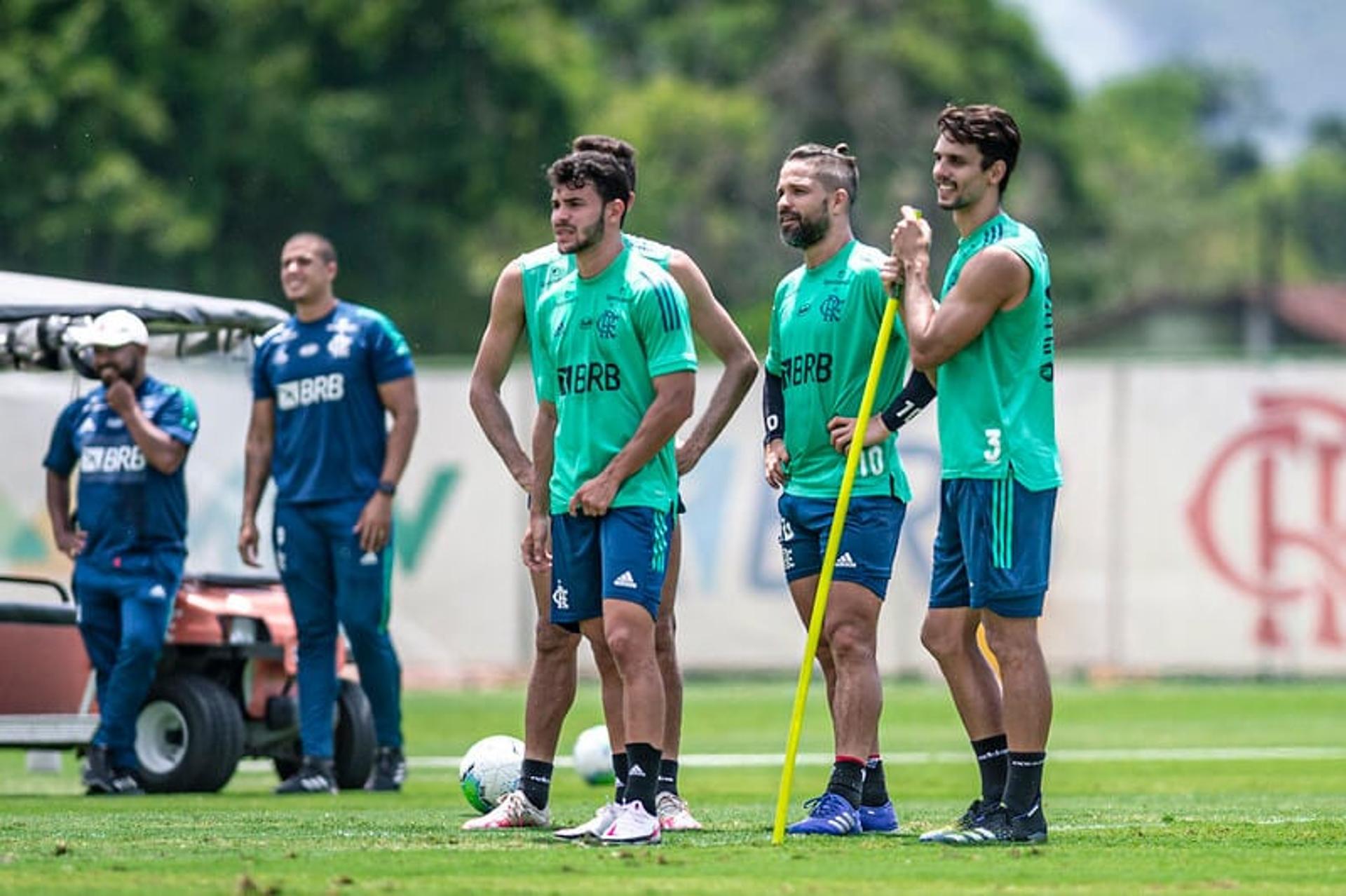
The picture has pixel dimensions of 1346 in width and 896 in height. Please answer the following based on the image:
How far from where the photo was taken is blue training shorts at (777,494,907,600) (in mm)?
10109

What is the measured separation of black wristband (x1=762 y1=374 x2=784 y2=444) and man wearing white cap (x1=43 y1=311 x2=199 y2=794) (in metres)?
4.24

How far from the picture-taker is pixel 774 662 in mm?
24547

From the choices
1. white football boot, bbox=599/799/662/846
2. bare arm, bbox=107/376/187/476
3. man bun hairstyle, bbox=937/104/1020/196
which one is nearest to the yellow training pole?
white football boot, bbox=599/799/662/846

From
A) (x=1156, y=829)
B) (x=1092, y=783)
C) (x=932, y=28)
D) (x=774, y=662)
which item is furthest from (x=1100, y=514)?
(x=932, y=28)

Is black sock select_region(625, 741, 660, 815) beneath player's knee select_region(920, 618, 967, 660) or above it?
beneath

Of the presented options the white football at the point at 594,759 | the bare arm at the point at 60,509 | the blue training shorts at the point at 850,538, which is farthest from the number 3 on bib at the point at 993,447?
the bare arm at the point at 60,509

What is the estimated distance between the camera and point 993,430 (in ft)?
30.7

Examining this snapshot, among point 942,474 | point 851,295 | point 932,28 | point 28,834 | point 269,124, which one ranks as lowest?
point 28,834

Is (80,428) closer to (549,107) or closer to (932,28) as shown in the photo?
(549,107)

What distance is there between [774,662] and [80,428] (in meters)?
11.5

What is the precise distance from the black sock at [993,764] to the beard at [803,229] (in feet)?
6.45

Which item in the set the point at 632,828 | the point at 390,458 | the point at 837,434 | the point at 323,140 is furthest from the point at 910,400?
the point at 323,140

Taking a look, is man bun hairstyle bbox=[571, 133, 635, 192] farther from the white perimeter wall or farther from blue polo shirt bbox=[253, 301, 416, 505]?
the white perimeter wall

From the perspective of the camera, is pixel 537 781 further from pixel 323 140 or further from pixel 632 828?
pixel 323 140
